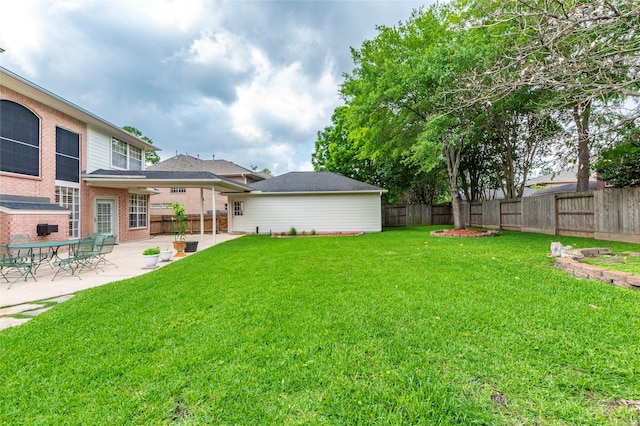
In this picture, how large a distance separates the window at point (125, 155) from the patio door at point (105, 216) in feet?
6.47

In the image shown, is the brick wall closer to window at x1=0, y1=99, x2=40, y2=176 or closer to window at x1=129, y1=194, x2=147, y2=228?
window at x1=0, y1=99, x2=40, y2=176

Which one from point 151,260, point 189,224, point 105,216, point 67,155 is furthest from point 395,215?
point 67,155

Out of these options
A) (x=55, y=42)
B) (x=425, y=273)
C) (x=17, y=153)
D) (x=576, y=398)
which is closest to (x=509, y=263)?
(x=425, y=273)

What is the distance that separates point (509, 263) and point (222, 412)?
6.41 m

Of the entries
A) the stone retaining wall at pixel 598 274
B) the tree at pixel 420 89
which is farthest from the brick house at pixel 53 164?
Result: the stone retaining wall at pixel 598 274

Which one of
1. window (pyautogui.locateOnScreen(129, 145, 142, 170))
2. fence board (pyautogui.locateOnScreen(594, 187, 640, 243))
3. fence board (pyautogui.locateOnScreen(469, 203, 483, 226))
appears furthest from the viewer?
fence board (pyautogui.locateOnScreen(469, 203, 483, 226))

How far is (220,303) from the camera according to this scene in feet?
13.2

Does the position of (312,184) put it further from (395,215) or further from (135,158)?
(135,158)

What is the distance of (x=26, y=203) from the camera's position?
8633 mm

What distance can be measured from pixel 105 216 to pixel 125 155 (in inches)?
141

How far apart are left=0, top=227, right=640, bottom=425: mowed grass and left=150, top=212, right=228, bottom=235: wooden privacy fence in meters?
15.1

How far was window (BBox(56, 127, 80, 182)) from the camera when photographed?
10.3 m

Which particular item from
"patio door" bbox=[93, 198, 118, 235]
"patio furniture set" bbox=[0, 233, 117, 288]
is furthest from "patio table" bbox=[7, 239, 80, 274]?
"patio door" bbox=[93, 198, 118, 235]

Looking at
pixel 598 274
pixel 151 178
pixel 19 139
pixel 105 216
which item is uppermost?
pixel 19 139
